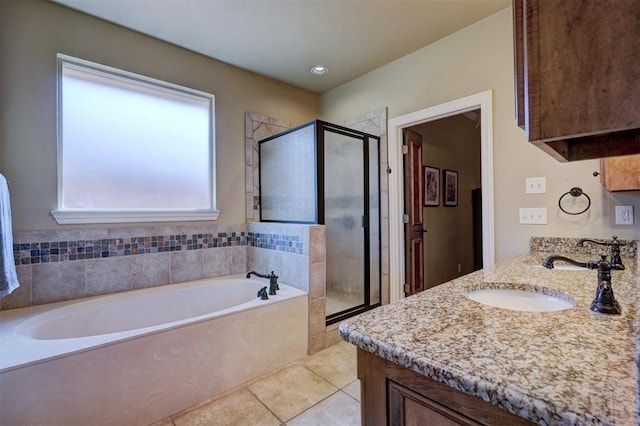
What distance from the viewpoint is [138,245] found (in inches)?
93.4

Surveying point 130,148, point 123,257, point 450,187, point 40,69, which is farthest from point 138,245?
point 450,187

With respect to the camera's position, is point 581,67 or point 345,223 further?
point 345,223

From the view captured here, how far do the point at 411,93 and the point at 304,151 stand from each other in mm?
1154

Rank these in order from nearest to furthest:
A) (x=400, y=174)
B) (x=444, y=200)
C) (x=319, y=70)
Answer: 1. (x=400, y=174)
2. (x=319, y=70)
3. (x=444, y=200)

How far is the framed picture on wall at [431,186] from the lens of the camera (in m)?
3.46

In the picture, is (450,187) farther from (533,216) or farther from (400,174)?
(533,216)

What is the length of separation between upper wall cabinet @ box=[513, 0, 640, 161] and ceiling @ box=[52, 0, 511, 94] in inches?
80.1

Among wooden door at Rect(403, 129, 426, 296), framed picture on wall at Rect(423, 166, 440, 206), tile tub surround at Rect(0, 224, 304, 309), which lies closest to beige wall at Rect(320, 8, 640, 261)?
wooden door at Rect(403, 129, 426, 296)

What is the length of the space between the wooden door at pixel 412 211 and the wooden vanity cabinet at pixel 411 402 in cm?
228

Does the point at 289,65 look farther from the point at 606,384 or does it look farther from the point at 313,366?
the point at 606,384

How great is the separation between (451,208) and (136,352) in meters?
3.78

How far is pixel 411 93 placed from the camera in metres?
2.73

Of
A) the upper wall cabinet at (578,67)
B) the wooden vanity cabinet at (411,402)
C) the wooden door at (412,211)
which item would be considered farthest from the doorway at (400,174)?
the upper wall cabinet at (578,67)

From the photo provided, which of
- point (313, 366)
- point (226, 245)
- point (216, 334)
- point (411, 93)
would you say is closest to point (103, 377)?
point (216, 334)
